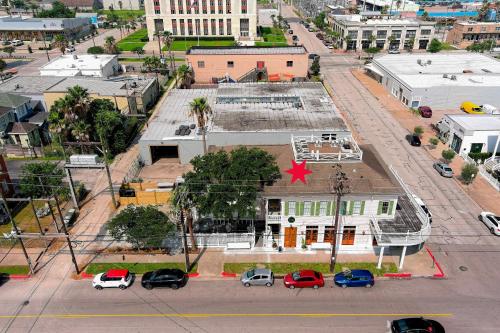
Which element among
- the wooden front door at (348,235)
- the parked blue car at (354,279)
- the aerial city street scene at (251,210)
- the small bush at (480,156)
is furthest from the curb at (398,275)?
the small bush at (480,156)

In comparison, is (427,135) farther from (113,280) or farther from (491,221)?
(113,280)

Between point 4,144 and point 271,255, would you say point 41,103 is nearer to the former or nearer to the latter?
point 4,144

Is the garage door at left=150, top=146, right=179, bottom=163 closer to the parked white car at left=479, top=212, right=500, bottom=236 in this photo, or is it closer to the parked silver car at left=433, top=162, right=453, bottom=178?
the parked silver car at left=433, top=162, right=453, bottom=178

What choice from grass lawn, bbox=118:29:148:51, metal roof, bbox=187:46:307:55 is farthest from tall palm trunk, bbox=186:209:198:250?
grass lawn, bbox=118:29:148:51

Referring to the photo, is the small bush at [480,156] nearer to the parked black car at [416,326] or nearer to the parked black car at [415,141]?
the parked black car at [415,141]

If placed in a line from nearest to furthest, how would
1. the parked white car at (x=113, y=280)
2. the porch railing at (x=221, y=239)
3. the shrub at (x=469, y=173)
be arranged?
the parked white car at (x=113, y=280)
the porch railing at (x=221, y=239)
the shrub at (x=469, y=173)

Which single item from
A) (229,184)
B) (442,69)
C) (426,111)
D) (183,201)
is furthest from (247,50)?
(183,201)
